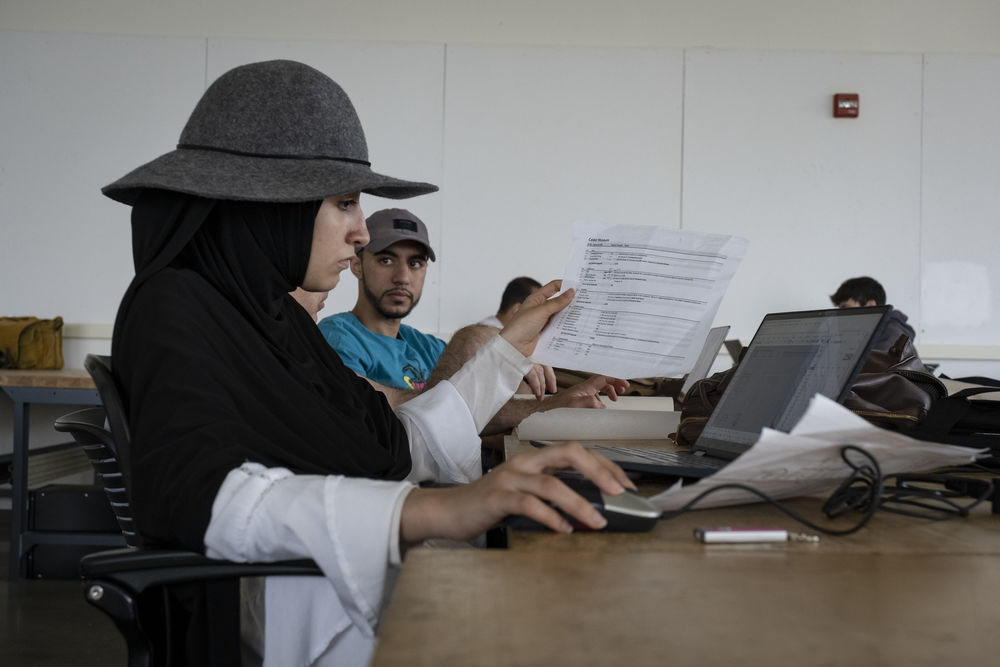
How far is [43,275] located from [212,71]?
1409 mm

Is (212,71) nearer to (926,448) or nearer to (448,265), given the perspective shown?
(448,265)

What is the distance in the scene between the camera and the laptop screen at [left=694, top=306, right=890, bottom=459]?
1.05 m

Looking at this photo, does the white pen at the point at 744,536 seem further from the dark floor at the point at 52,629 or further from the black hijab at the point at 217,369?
the dark floor at the point at 52,629

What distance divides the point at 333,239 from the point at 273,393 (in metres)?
0.28

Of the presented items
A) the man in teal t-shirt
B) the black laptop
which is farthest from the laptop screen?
the man in teal t-shirt

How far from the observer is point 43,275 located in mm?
4734

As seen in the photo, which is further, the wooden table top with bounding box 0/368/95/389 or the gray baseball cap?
the wooden table top with bounding box 0/368/95/389

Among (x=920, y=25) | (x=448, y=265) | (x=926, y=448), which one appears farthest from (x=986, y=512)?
(x=920, y=25)

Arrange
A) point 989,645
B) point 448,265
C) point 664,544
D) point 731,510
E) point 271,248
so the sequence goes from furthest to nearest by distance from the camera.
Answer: point 448,265, point 271,248, point 731,510, point 664,544, point 989,645

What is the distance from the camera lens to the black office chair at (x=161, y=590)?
894 mm

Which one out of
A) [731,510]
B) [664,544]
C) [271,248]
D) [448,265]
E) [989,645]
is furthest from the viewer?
[448,265]

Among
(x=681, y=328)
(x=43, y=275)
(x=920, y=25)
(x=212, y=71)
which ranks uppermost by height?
(x=920, y=25)

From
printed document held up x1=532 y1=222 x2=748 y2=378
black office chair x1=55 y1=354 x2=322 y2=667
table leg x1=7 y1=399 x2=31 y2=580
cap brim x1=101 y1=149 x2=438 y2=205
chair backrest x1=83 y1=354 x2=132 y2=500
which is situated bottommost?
table leg x1=7 y1=399 x2=31 y2=580

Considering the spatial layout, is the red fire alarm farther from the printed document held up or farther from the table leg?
the table leg
